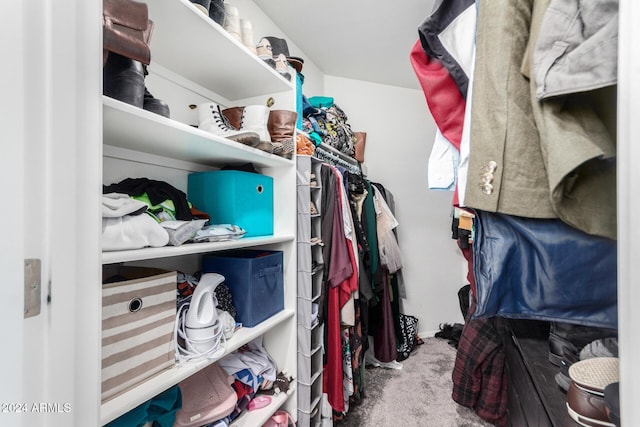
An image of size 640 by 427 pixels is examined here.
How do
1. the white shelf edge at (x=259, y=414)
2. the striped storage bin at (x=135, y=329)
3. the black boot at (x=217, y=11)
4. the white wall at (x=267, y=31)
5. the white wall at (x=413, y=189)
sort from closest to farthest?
the striped storage bin at (x=135, y=329) → the black boot at (x=217, y=11) → the white shelf edge at (x=259, y=414) → the white wall at (x=267, y=31) → the white wall at (x=413, y=189)

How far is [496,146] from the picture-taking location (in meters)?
0.48

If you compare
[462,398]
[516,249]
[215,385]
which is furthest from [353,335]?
[516,249]

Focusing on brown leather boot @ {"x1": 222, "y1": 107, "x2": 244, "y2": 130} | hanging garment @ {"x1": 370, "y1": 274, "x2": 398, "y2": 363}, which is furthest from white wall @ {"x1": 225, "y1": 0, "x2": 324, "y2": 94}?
hanging garment @ {"x1": 370, "y1": 274, "x2": 398, "y2": 363}

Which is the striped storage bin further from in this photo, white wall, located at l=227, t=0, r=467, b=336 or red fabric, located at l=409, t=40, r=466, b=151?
white wall, located at l=227, t=0, r=467, b=336

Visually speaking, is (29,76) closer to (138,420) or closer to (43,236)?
(43,236)

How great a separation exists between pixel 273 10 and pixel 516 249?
1862mm

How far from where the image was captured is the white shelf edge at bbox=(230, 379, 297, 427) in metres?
1.11

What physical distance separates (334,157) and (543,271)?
5.35 feet

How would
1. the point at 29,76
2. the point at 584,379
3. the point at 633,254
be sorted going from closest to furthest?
the point at 633,254 < the point at 29,76 < the point at 584,379

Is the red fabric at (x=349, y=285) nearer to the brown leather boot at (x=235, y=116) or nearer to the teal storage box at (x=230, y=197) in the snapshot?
the teal storage box at (x=230, y=197)

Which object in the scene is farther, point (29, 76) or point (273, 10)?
point (273, 10)

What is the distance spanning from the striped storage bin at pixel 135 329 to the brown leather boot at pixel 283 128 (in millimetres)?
705

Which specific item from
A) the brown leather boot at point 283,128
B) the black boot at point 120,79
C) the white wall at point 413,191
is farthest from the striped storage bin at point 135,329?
the white wall at point 413,191

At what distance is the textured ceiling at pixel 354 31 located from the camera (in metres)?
1.66
